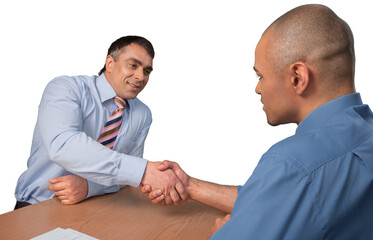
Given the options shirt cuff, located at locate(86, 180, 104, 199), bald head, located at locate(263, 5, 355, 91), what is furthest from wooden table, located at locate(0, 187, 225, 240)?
bald head, located at locate(263, 5, 355, 91)

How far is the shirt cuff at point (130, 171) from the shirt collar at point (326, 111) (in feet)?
3.26

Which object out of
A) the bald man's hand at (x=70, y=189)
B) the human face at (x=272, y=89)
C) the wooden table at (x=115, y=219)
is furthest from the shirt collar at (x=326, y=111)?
the bald man's hand at (x=70, y=189)

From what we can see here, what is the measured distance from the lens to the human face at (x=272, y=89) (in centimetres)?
117

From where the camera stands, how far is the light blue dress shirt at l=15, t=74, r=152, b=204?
5.88 feet

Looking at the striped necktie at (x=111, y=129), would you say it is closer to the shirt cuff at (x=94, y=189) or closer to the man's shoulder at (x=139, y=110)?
the man's shoulder at (x=139, y=110)

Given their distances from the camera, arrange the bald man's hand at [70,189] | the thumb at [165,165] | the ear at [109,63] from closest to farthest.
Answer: the bald man's hand at [70,189] → the thumb at [165,165] → the ear at [109,63]

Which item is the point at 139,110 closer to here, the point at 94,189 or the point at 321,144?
the point at 94,189

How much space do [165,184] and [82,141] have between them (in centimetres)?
50

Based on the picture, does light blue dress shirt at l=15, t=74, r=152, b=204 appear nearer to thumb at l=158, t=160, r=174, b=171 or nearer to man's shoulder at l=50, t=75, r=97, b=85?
man's shoulder at l=50, t=75, r=97, b=85

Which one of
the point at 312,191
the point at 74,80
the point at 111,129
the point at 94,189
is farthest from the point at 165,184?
the point at 312,191

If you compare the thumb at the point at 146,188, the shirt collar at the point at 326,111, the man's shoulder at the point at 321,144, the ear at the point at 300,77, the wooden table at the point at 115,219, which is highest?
the ear at the point at 300,77

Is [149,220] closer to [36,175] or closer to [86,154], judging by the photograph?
[86,154]

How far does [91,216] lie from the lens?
1586 mm

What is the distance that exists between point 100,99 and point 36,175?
63 centimetres
